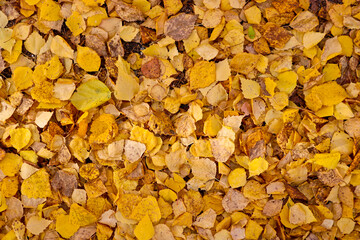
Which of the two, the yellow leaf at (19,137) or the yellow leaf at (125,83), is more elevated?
the yellow leaf at (125,83)

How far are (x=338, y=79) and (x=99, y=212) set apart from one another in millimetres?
742

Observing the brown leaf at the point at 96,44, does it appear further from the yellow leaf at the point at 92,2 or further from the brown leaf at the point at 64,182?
the brown leaf at the point at 64,182

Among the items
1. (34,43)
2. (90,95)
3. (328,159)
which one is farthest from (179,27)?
(328,159)

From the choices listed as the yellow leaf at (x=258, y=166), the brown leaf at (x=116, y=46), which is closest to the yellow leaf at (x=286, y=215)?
the yellow leaf at (x=258, y=166)

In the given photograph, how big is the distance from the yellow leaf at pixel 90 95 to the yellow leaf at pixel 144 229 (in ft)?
1.09

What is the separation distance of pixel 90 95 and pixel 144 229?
15.2 inches

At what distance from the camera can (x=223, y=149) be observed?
41.6 inches

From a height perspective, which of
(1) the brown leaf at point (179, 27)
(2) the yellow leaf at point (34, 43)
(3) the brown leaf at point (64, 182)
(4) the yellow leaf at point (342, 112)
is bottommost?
(3) the brown leaf at point (64, 182)

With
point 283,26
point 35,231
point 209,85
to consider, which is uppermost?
point 283,26

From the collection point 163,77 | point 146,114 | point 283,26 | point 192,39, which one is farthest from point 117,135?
point 283,26

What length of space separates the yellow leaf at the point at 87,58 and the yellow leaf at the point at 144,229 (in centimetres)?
44

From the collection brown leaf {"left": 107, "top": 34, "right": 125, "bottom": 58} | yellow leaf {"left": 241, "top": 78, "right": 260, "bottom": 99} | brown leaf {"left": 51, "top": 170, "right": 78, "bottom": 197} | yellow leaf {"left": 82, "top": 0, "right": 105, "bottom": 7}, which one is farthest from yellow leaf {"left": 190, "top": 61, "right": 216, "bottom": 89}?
brown leaf {"left": 51, "top": 170, "right": 78, "bottom": 197}

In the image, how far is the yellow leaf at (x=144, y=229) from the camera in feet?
3.47

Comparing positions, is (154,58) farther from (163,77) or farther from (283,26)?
(283,26)
